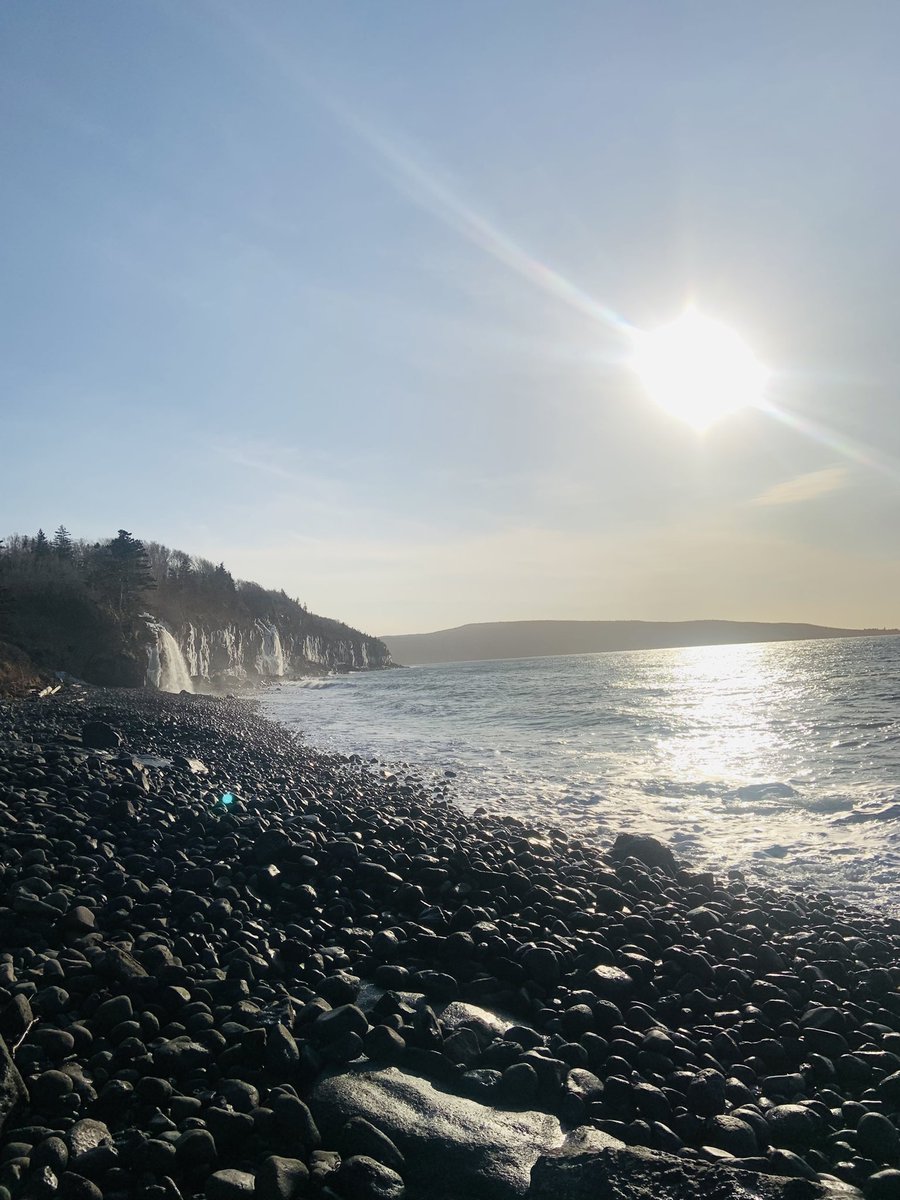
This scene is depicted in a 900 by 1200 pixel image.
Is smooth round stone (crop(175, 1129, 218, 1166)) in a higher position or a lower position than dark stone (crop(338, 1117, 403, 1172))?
higher

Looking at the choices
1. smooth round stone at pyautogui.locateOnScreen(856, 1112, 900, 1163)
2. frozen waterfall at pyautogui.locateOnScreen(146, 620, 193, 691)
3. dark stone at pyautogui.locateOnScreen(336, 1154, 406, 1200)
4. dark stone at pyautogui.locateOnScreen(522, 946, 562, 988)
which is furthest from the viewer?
frozen waterfall at pyautogui.locateOnScreen(146, 620, 193, 691)

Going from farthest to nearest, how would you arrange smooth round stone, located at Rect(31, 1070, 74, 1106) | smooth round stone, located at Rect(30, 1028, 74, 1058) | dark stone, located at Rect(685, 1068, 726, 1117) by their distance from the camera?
dark stone, located at Rect(685, 1068, 726, 1117) → smooth round stone, located at Rect(30, 1028, 74, 1058) → smooth round stone, located at Rect(31, 1070, 74, 1106)

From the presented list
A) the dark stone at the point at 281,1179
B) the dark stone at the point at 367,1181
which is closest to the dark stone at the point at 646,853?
the dark stone at the point at 367,1181

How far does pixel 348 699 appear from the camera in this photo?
57.7 metres

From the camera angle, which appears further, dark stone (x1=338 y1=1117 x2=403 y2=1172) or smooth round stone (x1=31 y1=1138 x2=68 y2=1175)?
dark stone (x1=338 y1=1117 x2=403 y2=1172)

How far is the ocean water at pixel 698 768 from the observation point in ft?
38.8

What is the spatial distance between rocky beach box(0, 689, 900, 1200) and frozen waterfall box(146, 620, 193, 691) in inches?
1692

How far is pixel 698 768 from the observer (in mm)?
19891

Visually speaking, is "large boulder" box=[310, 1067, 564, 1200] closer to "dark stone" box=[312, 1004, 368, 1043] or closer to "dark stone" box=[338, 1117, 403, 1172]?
"dark stone" box=[338, 1117, 403, 1172]

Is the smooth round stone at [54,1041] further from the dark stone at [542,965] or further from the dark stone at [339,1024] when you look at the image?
the dark stone at [542,965]

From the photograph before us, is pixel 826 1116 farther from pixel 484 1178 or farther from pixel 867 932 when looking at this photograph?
pixel 867 932

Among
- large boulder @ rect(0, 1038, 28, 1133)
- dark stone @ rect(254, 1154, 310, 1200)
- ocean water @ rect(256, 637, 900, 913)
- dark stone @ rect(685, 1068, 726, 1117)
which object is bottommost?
ocean water @ rect(256, 637, 900, 913)

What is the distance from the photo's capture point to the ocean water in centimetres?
1181

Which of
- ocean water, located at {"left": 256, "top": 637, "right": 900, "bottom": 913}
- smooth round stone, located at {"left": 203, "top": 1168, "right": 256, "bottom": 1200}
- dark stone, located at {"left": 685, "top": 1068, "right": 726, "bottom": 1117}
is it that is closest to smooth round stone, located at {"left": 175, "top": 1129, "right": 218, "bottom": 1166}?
smooth round stone, located at {"left": 203, "top": 1168, "right": 256, "bottom": 1200}
